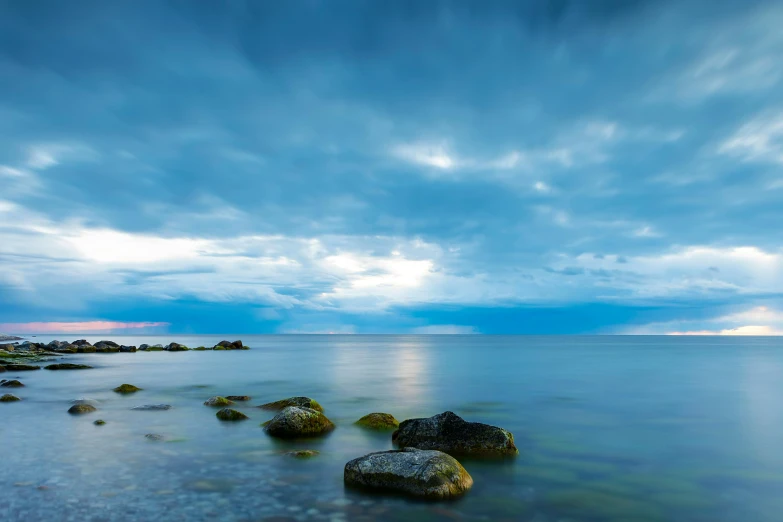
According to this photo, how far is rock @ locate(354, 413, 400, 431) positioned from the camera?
1730cm

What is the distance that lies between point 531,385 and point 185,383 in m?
23.3

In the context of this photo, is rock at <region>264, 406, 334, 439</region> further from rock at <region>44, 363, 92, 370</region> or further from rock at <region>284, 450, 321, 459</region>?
rock at <region>44, 363, 92, 370</region>

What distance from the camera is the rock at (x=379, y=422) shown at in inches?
681

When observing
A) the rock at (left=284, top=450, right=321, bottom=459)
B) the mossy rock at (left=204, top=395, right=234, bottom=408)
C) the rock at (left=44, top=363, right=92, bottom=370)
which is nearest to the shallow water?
the rock at (left=284, top=450, right=321, bottom=459)

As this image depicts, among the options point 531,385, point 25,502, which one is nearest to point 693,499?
point 25,502

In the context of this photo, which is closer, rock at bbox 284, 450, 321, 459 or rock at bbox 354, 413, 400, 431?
rock at bbox 284, 450, 321, 459

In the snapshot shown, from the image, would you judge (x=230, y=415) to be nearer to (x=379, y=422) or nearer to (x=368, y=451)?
(x=379, y=422)

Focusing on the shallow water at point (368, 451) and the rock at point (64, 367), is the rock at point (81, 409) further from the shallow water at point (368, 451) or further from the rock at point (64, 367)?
the rock at point (64, 367)

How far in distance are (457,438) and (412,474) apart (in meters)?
3.80

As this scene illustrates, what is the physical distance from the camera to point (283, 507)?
9430mm

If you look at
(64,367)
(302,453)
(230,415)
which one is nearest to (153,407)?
(230,415)

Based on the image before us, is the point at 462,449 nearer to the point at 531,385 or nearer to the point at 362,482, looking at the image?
the point at 362,482

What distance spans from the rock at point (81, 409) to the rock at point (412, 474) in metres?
14.0

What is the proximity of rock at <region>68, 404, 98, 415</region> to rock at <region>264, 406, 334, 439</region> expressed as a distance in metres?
8.53
